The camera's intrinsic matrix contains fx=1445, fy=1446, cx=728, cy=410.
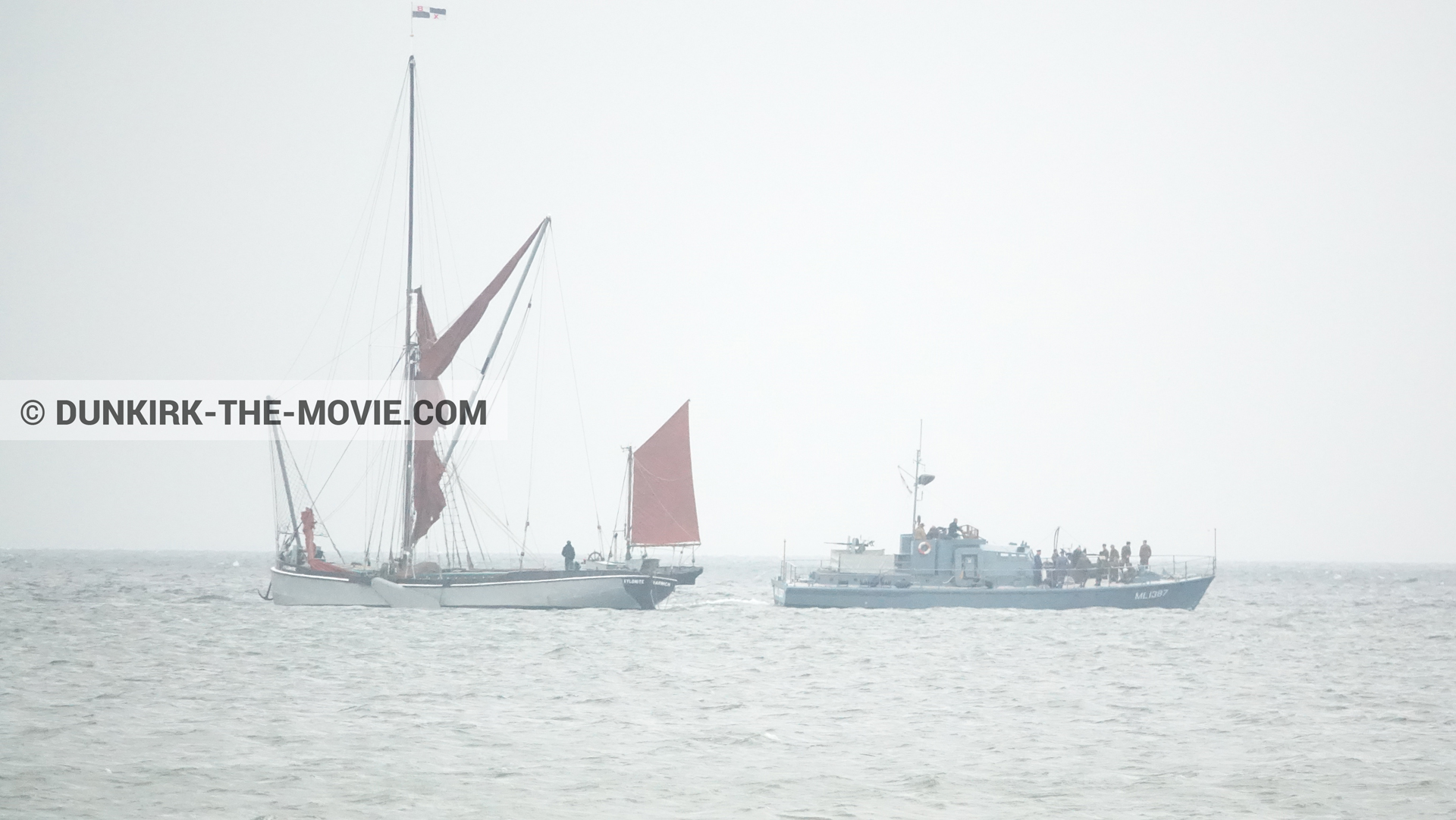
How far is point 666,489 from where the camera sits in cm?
7200

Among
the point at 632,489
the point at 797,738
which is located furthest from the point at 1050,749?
the point at 632,489

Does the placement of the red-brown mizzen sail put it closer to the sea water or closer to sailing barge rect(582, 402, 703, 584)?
sailing barge rect(582, 402, 703, 584)

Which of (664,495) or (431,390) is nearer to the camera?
(431,390)

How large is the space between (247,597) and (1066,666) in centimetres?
5119

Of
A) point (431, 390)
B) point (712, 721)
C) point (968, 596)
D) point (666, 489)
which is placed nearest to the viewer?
point (712, 721)

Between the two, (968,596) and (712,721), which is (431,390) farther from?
(712,721)

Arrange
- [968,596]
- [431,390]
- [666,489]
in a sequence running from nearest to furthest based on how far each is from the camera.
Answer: [968,596]
[431,390]
[666,489]

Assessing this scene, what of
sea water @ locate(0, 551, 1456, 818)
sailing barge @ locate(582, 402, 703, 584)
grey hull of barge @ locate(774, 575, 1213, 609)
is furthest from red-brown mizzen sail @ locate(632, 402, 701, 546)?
sea water @ locate(0, 551, 1456, 818)

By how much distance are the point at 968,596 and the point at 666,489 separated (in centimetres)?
1956

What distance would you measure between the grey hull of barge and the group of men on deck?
0.67 meters

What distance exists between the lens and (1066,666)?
127 feet

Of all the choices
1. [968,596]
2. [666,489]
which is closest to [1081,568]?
[968,596]

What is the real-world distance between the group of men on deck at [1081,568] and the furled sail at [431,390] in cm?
2521

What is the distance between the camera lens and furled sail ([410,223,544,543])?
6088 centimetres
